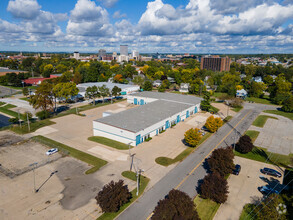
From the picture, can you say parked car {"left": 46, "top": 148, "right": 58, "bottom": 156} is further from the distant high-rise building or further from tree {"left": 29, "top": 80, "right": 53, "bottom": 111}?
the distant high-rise building

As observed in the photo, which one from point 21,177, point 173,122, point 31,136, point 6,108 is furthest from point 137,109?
point 6,108

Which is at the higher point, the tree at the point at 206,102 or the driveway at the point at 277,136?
the tree at the point at 206,102

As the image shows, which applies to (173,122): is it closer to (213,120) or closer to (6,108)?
(213,120)

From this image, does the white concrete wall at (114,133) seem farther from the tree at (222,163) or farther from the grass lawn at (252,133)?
the grass lawn at (252,133)

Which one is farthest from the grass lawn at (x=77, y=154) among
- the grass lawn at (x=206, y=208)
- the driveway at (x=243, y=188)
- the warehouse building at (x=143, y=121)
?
the driveway at (x=243, y=188)

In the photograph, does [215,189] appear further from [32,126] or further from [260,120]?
[32,126]

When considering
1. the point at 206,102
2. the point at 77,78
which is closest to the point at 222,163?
the point at 206,102
